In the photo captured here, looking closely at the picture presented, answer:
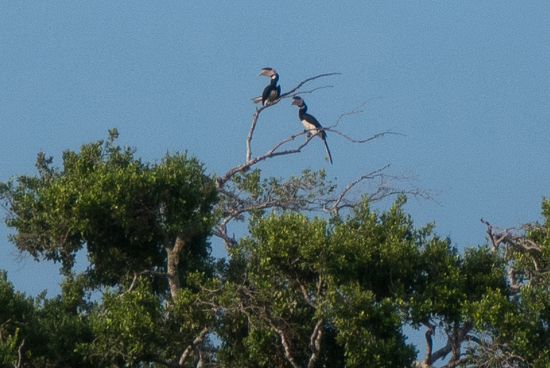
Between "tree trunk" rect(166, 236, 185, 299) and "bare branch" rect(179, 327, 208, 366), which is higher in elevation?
"tree trunk" rect(166, 236, 185, 299)

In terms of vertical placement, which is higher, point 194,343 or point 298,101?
point 298,101

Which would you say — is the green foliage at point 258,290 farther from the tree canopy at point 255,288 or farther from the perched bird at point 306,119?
the perched bird at point 306,119

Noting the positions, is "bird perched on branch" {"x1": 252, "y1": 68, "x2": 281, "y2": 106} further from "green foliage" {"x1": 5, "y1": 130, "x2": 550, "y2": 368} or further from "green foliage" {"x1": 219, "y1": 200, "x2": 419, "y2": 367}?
"green foliage" {"x1": 219, "y1": 200, "x2": 419, "y2": 367}

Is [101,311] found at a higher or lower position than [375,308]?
higher

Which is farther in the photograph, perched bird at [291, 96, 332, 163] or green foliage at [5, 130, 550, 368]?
perched bird at [291, 96, 332, 163]

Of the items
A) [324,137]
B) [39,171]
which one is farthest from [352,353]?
[324,137]

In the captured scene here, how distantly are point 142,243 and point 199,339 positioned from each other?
6.05ft

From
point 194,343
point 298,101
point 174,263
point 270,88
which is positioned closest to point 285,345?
point 194,343

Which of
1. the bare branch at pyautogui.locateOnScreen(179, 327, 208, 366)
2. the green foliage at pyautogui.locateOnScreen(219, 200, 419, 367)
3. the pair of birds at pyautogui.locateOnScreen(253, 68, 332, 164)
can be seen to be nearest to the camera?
the green foliage at pyautogui.locateOnScreen(219, 200, 419, 367)

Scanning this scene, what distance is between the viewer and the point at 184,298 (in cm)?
1151

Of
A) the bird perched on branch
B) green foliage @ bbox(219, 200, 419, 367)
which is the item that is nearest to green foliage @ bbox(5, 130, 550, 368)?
green foliage @ bbox(219, 200, 419, 367)

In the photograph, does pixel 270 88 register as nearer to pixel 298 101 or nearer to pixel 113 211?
pixel 298 101

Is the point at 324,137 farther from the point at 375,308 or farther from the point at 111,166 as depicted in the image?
the point at 375,308

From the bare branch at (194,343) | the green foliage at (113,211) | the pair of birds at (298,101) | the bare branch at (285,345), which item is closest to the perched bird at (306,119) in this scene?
the pair of birds at (298,101)
